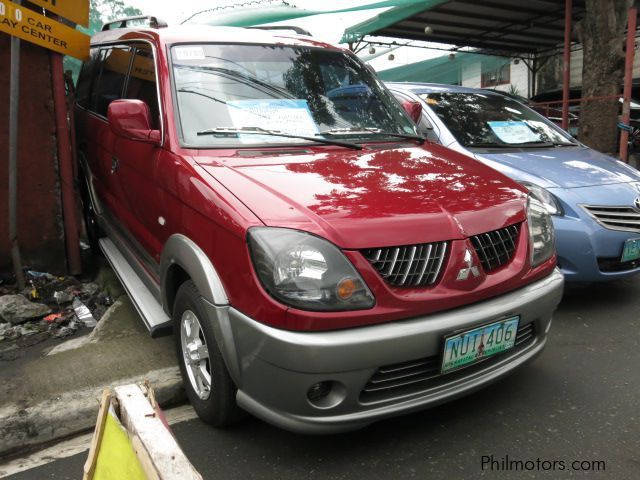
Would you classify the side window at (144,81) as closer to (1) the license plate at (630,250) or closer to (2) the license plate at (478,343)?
(2) the license plate at (478,343)

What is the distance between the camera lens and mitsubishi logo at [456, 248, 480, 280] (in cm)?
220

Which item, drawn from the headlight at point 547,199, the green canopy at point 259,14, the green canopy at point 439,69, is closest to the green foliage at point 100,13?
the green canopy at point 259,14

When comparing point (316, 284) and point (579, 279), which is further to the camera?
point (579, 279)

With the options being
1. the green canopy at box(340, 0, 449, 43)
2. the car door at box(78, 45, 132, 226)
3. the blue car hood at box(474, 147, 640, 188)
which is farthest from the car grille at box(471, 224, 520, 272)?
the green canopy at box(340, 0, 449, 43)

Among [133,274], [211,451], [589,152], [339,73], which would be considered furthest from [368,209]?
[589,152]

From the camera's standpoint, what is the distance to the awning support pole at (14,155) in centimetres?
361

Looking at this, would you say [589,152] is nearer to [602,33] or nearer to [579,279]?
[579,279]

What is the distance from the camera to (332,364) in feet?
6.46

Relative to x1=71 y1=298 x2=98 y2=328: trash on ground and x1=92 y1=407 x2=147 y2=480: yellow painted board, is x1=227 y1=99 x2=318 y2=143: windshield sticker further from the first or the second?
x1=71 y1=298 x2=98 y2=328: trash on ground

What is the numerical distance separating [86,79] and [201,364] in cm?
364

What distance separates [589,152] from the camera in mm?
4707

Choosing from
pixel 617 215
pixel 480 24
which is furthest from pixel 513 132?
pixel 480 24

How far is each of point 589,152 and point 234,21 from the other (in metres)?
5.42

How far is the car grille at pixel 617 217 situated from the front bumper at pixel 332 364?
1.80 meters
